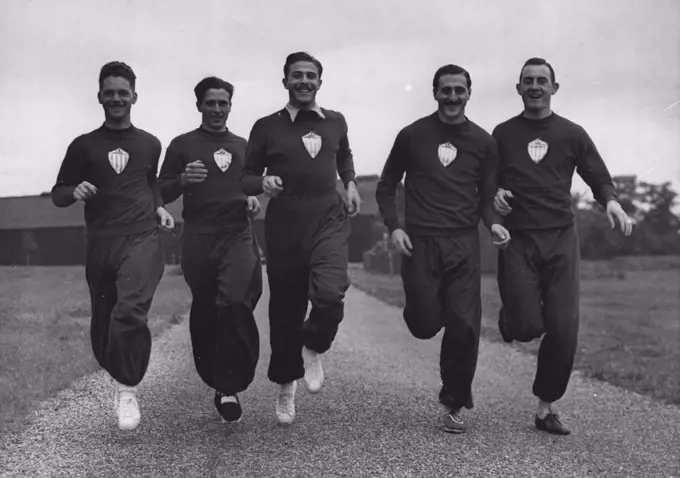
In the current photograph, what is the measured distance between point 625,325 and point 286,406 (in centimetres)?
1138

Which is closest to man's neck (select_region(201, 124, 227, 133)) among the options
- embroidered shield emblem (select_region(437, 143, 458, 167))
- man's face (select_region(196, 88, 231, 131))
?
man's face (select_region(196, 88, 231, 131))

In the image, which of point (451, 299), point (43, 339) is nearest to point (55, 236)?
point (43, 339)

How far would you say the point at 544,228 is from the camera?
554 cm

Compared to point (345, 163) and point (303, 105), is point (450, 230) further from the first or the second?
point (303, 105)

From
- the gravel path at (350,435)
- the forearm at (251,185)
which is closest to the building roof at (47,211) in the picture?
the gravel path at (350,435)

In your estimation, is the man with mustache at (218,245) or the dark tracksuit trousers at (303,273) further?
the man with mustache at (218,245)

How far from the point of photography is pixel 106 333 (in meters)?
5.70

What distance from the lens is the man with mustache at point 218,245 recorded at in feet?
18.3

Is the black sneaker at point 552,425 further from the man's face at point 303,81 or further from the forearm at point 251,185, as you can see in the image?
the man's face at point 303,81

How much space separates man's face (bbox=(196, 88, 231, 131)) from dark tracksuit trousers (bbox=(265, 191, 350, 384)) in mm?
845

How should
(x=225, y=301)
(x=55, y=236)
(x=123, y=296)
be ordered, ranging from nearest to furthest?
(x=123, y=296) → (x=225, y=301) → (x=55, y=236)

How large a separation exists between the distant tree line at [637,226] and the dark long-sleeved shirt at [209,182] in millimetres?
30550

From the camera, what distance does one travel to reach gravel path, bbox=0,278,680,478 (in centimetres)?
469

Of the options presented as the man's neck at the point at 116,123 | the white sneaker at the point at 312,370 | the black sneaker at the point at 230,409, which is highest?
the man's neck at the point at 116,123
